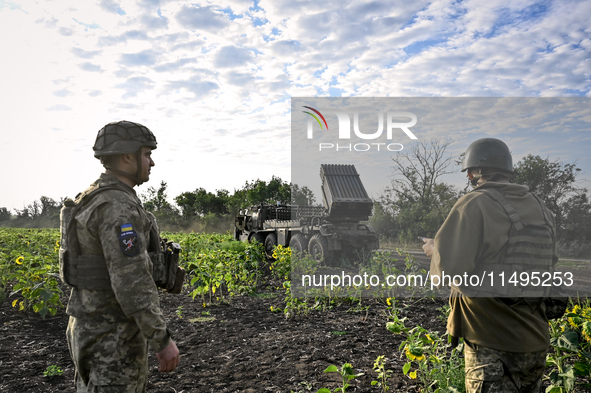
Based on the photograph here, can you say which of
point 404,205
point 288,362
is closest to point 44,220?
point 404,205

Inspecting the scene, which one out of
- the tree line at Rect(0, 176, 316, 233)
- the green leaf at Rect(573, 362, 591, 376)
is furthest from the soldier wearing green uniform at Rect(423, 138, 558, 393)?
the tree line at Rect(0, 176, 316, 233)

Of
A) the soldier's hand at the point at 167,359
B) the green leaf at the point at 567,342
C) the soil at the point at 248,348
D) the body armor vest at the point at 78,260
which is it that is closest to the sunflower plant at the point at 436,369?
the soil at the point at 248,348

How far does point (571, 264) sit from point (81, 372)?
11995 mm

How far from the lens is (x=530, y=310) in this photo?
2.24m

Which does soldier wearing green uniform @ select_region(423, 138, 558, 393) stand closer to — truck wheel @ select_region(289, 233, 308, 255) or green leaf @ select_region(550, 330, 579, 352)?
green leaf @ select_region(550, 330, 579, 352)

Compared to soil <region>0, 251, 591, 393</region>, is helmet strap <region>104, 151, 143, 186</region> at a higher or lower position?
higher

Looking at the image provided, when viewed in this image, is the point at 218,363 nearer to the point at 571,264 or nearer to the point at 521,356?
the point at 521,356

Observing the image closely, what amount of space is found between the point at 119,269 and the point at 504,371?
2.12m

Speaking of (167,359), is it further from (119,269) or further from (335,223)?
(335,223)

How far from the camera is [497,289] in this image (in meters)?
2.15

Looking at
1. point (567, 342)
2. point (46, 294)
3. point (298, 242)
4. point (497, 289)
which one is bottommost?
point (46, 294)

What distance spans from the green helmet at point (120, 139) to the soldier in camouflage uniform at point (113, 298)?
0.01 meters

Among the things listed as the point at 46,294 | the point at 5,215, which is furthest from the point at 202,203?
the point at 46,294

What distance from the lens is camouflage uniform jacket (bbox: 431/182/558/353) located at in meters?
2.16
